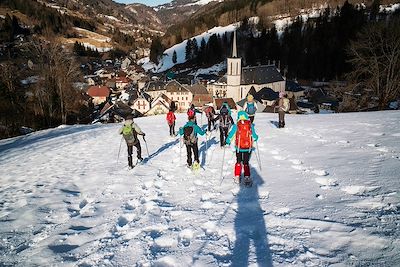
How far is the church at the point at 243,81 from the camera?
8606 centimetres

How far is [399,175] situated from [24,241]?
369 inches

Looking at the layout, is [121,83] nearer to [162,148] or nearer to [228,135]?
[162,148]

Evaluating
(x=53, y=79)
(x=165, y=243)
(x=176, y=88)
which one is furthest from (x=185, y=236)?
(x=176, y=88)

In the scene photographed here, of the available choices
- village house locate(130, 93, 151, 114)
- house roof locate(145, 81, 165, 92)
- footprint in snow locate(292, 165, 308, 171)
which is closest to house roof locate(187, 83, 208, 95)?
house roof locate(145, 81, 165, 92)

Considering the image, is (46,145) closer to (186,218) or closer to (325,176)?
(186,218)

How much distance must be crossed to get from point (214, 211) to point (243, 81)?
85.4 metres

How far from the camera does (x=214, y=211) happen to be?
689cm

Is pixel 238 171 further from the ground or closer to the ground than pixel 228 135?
closer to the ground

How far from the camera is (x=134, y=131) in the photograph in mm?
11547

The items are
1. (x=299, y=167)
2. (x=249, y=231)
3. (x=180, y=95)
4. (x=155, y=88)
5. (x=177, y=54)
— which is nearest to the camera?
(x=249, y=231)

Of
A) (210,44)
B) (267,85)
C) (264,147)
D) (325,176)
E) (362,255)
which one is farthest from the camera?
(210,44)

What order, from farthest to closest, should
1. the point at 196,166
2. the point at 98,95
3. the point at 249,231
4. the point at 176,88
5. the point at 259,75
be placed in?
the point at 98,95, the point at 259,75, the point at 176,88, the point at 196,166, the point at 249,231

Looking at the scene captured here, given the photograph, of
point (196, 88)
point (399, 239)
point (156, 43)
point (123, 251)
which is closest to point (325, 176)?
point (399, 239)

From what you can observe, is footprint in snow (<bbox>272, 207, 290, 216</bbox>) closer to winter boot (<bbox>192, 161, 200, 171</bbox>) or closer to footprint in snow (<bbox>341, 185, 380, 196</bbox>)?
footprint in snow (<bbox>341, 185, 380, 196</bbox>)
